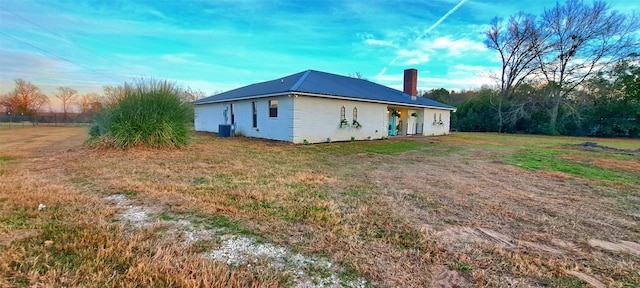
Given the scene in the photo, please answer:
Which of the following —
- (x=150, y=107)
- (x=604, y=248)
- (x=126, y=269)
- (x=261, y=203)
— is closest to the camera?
(x=126, y=269)

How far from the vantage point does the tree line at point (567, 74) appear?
2089cm

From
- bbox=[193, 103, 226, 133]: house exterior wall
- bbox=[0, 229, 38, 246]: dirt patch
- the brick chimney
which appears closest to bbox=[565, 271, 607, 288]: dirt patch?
bbox=[0, 229, 38, 246]: dirt patch

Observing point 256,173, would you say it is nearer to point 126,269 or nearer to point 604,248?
point 126,269

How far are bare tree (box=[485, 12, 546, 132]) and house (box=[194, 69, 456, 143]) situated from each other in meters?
12.9

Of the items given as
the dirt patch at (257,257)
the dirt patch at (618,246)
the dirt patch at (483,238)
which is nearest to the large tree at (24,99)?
the dirt patch at (257,257)

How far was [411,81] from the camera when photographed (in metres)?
19.5

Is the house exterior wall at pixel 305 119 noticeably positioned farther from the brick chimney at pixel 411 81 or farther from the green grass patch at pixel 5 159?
the green grass patch at pixel 5 159

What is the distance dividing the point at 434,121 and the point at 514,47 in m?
12.0

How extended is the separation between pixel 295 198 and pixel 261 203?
1.73ft

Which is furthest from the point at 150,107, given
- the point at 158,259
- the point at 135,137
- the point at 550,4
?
the point at 550,4

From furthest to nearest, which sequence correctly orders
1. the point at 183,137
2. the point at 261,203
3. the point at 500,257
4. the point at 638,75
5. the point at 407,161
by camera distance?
1. the point at 638,75
2. the point at 183,137
3. the point at 407,161
4. the point at 261,203
5. the point at 500,257

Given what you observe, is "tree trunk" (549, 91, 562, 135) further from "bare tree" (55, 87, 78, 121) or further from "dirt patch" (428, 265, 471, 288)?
"bare tree" (55, 87, 78, 121)

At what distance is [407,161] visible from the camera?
804 centimetres

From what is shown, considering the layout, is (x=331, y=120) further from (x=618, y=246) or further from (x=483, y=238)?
(x=618, y=246)
